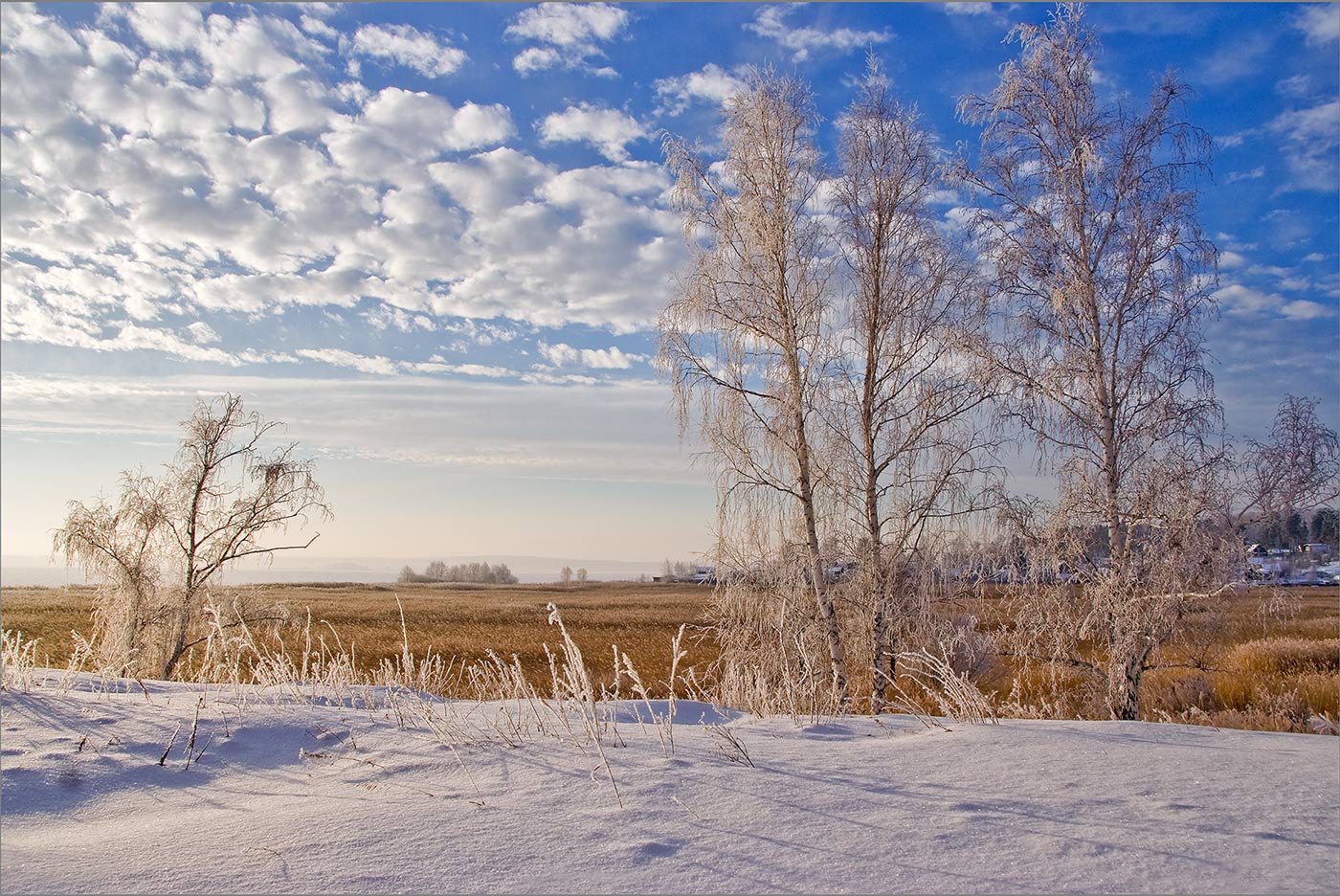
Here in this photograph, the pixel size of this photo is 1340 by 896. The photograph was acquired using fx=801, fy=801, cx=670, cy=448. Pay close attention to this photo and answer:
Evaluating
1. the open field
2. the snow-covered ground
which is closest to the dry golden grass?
the open field

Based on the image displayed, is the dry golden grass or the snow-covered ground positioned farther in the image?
the dry golden grass

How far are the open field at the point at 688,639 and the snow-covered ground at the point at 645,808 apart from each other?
1.13 m

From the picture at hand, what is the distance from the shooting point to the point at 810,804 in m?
3.02

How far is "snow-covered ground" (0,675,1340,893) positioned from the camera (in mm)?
2447

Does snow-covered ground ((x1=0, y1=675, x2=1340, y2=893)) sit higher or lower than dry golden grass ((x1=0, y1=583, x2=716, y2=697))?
higher

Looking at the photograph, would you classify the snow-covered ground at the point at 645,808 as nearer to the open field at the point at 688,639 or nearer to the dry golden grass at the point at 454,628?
the open field at the point at 688,639

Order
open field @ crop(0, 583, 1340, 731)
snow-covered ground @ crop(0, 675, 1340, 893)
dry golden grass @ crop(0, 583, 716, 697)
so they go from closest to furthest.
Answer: snow-covered ground @ crop(0, 675, 1340, 893), open field @ crop(0, 583, 1340, 731), dry golden grass @ crop(0, 583, 716, 697)

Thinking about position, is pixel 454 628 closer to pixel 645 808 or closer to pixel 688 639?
pixel 688 639

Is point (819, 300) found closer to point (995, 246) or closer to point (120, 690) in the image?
point (995, 246)

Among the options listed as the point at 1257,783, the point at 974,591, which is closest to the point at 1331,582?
the point at 974,591

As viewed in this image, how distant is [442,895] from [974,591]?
1128 cm

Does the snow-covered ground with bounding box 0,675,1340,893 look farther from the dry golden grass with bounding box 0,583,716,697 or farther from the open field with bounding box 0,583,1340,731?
the dry golden grass with bounding box 0,583,716,697

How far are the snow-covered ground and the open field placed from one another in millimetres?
1128

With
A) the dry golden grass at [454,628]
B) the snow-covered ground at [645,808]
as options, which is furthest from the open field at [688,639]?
the snow-covered ground at [645,808]
